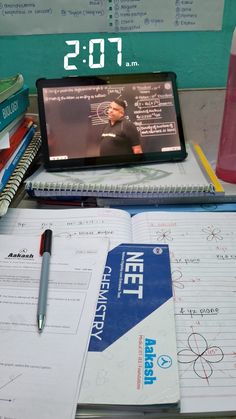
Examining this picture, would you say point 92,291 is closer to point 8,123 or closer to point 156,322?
point 156,322

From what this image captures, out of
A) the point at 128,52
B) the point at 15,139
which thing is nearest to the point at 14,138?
the point at 15,139

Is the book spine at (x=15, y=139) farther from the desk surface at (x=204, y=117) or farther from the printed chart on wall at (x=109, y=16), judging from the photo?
the desk surface at (x=204, y=117)

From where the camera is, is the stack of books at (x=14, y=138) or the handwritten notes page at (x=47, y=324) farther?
the stack of books at (x=14, y=138)

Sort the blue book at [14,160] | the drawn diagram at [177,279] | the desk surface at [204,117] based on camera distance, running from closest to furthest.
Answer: the drawn diagram at [177,279]
the blue book at [14,160]
the desk surface at [204,117]

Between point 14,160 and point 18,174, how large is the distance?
0.11ft

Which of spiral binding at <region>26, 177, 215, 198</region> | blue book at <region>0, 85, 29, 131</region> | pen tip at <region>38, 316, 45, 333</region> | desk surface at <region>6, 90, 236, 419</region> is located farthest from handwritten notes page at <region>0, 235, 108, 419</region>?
desk surface at <region>6, 90, 236, 419</region>

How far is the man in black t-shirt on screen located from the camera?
71cm

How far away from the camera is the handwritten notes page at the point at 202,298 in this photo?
1.14 feet

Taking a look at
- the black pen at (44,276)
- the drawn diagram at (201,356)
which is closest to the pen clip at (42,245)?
the black pen at (44,276)

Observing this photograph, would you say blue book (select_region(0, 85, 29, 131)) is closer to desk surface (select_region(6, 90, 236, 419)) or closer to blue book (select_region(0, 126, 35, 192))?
blue book (select_region(0, 126, 35, 192))

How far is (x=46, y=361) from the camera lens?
36 centimetres

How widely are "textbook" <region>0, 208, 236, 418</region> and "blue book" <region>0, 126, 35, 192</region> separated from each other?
56 millimetres

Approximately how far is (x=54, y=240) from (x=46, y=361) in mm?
202

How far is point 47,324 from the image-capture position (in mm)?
402
